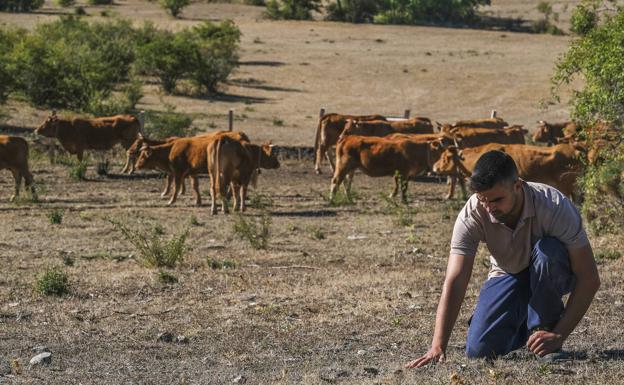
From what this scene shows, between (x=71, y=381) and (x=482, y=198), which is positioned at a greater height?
(x=482, y=198)

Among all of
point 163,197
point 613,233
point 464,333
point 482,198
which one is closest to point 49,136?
point 163,197

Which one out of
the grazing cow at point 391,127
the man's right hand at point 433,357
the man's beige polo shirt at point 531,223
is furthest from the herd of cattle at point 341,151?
the man's right hand at point 433,357

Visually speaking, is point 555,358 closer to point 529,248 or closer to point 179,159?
point 529,248

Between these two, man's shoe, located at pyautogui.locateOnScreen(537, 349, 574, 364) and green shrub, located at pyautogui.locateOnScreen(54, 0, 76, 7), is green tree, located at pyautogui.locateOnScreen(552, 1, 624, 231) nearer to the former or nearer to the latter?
man's shoe, located at pyautogui.locateOnScreen(537, 349, 574, 364)

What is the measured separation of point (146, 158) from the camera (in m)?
21.6

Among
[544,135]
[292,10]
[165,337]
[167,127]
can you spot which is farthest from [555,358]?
[292,10]

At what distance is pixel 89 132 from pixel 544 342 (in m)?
20.4

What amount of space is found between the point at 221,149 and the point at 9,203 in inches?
146

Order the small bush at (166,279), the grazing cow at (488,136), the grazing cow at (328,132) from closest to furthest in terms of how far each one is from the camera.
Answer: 1. the small bush at (166,279)
2. the grazing cow at (488,136)
3. the grazing cow at (328,132)

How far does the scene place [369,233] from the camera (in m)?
16.7

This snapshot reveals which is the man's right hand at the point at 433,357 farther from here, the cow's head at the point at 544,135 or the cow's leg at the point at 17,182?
the cow's head at the point at 544,135

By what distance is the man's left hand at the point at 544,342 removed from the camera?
6789mm

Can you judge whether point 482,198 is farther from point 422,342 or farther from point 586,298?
point 422,342

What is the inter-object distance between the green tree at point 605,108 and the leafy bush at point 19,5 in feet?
188
